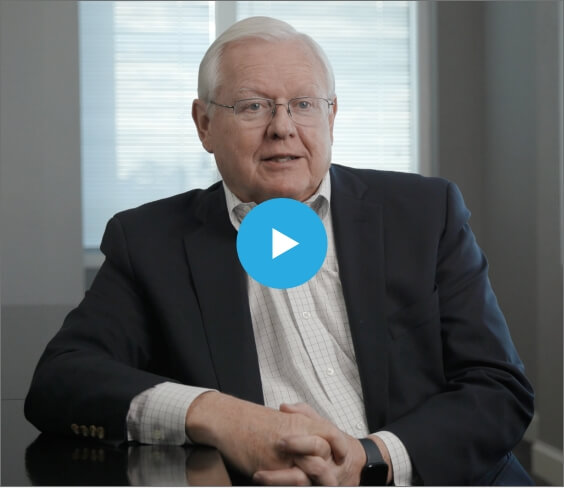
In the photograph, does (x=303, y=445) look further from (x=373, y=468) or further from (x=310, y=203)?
(x=310, y=203)

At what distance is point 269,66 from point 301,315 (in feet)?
1.63

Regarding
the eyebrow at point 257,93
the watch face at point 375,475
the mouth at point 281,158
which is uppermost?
the eyebrow at point 257,93

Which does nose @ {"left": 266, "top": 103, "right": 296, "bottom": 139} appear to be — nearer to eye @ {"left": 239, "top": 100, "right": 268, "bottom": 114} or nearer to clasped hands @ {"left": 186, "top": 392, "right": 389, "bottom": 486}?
eye @ {"left": 239, "top": 100, "right": 268, "bottom": 114}

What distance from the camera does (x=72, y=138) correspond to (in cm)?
343

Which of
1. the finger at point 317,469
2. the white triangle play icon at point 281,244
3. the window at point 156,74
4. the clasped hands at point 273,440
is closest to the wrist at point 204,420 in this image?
the clasped hands at point 273,440

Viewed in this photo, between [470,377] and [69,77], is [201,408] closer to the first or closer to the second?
[470,377]

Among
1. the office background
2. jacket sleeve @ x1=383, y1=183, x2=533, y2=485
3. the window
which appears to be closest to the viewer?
jacket sleeve @ x1=383, y1=183, x2=533, y2=485

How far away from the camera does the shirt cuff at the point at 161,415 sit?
0.97 metres

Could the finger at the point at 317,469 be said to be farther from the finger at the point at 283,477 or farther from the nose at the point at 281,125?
the nose at the point at 281,125

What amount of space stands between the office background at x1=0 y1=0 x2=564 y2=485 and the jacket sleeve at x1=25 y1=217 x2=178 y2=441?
0.97 metres

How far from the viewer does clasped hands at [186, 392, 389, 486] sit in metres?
0.90

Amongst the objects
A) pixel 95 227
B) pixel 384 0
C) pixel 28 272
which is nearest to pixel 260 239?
pixel 28 272

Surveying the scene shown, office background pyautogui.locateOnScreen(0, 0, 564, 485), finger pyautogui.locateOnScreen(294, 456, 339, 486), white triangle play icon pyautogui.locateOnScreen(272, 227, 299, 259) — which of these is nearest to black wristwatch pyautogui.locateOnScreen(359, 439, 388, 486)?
finger pyautogui.locateOnScreen(294, 456, 339, 486)

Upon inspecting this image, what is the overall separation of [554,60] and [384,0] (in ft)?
4.81
